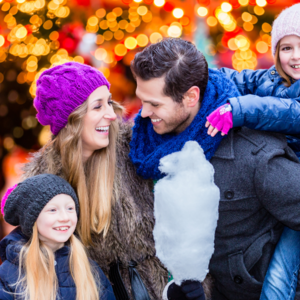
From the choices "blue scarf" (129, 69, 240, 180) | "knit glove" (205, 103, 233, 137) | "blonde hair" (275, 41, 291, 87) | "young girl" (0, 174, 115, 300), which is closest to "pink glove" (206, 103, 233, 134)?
"knit glove" (205, 103, 233, 137)

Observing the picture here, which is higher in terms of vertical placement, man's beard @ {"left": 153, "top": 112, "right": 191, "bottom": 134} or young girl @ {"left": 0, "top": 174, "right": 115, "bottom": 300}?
man's beard @ {"left": 153, "top": 112, "right": 191, "bottom": 134}

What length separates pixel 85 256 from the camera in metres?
2.03

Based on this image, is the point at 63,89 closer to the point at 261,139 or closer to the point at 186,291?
the point at 261,139

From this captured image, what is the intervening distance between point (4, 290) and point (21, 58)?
98.2 inches

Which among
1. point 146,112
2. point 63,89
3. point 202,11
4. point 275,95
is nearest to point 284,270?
point 275,95

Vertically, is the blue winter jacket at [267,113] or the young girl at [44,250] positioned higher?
the blue winter jacket at [267,113]

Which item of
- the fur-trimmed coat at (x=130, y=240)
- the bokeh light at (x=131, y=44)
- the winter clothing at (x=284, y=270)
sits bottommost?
the winter clothing at (x=284, y=270)

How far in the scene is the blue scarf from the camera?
2035mm

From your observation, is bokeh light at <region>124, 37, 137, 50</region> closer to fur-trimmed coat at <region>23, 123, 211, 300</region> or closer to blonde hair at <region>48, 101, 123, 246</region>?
blonde hair at <region>48, 101, 123, 246</region>

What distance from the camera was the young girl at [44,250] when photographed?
187cm

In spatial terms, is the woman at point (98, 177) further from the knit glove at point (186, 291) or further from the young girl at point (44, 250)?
the knit glove at point (186, 291)

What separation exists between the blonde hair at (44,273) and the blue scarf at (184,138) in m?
0.62

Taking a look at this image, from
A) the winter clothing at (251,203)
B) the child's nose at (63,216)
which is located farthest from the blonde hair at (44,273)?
the winter clothing at (251,203)

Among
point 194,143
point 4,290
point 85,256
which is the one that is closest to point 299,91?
point 194,143
